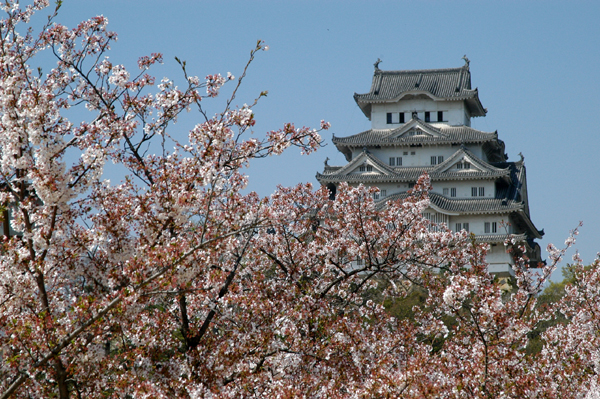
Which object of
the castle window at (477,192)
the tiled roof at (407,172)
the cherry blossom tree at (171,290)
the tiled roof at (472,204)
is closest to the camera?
the cherry blossom tree at (171,290)

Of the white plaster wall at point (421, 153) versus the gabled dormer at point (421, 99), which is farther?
the gabled dormer at point (421, 99)

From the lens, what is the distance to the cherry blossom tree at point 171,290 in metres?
6.61

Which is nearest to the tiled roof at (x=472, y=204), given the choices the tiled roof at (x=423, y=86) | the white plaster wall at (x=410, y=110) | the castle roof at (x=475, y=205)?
the castle roof at (x=475, y=205)

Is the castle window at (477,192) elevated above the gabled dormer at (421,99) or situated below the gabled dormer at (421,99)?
below

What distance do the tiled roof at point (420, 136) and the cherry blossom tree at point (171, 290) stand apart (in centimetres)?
4457

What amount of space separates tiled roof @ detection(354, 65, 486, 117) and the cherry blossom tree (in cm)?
4791

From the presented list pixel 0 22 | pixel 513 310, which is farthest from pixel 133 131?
pixel 513 310

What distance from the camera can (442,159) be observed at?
187 feet

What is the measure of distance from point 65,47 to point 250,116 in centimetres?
268

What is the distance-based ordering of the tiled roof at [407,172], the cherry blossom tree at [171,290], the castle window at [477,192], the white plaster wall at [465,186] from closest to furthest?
the cherry blossom tree at [171,290], the tiled roof at [407,172], the white plaster wall at [465,186], the castle window at [477,192]

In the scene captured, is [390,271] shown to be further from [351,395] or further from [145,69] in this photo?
[145,69]

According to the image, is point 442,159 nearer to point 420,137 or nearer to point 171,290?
point 420,137

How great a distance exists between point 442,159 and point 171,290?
51.8m

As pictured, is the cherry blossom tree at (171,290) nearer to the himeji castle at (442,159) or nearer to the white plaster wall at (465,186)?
the himeji castle at (442,159)
